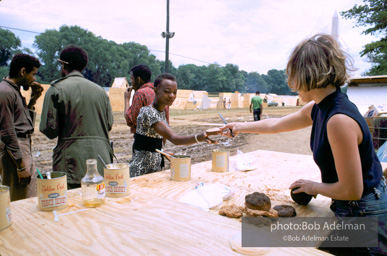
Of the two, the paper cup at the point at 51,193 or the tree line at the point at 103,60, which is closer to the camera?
the paper cup at the point at 51,193

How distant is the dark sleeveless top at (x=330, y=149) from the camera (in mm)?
1436

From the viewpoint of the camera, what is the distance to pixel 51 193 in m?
1.54

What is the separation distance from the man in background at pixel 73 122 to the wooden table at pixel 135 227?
792 millimetres

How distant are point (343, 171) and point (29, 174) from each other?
2.91 meters

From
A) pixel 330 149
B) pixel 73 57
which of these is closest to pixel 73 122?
pixel 73 57

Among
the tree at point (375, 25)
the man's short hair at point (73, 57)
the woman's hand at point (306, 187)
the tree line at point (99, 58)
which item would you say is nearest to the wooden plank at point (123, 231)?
the woman's hand at point (306, 187)

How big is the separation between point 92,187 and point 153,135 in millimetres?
1156

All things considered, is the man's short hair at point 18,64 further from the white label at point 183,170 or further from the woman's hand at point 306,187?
the woman's hand at point 306,187

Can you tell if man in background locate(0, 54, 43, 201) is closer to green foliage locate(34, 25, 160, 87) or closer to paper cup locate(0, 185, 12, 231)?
paper cup locate(0, 185, 12, 231)

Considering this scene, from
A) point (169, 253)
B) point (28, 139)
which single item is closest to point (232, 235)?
point (169, 253)

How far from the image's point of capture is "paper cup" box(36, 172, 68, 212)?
1.52 m

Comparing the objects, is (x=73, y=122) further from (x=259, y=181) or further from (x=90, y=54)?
(x=90, y=54)

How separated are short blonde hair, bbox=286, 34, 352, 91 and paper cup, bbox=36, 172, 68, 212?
55.1 inches

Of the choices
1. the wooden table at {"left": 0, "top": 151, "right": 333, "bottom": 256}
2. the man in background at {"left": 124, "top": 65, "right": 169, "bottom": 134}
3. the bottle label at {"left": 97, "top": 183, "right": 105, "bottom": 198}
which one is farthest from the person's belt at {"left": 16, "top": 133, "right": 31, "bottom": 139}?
the bottle label at {"left": 97, "top": 183, "right": 105, "bottom": 198}
